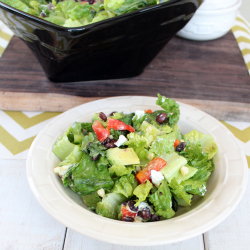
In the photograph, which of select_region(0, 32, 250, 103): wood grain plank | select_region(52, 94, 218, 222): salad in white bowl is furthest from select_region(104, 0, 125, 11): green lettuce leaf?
select_region(52, 94, 218, 222): salad in white bowl

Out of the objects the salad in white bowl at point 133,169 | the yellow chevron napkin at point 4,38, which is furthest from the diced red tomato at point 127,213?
the yellow chevron napkin at point 4,38

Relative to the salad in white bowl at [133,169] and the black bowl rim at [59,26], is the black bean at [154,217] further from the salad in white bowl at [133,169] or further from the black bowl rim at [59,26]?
the black bowl rim at [59,26]

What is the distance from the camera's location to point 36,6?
1.72 metres

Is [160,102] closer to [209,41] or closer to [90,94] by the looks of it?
[90,94]

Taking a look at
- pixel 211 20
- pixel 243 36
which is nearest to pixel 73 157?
pixel 211 20

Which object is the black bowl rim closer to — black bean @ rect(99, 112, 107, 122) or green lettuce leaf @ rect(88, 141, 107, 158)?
black bean @ rect(99, 112, 107, 122)

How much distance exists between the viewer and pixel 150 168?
112 centimetres

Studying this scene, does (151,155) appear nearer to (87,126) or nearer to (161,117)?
(161,117)

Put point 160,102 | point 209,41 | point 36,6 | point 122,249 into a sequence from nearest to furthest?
point 122,249, point 160,102, point 36,6, point 209,41

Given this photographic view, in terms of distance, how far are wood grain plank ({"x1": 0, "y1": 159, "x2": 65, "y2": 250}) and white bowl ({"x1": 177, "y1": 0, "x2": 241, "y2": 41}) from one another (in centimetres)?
146

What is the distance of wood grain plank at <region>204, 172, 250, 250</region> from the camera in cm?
115

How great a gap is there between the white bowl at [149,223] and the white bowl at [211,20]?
857mm

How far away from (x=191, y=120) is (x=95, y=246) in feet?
2.22

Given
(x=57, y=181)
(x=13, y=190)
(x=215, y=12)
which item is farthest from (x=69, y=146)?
(x=215, y=12)
